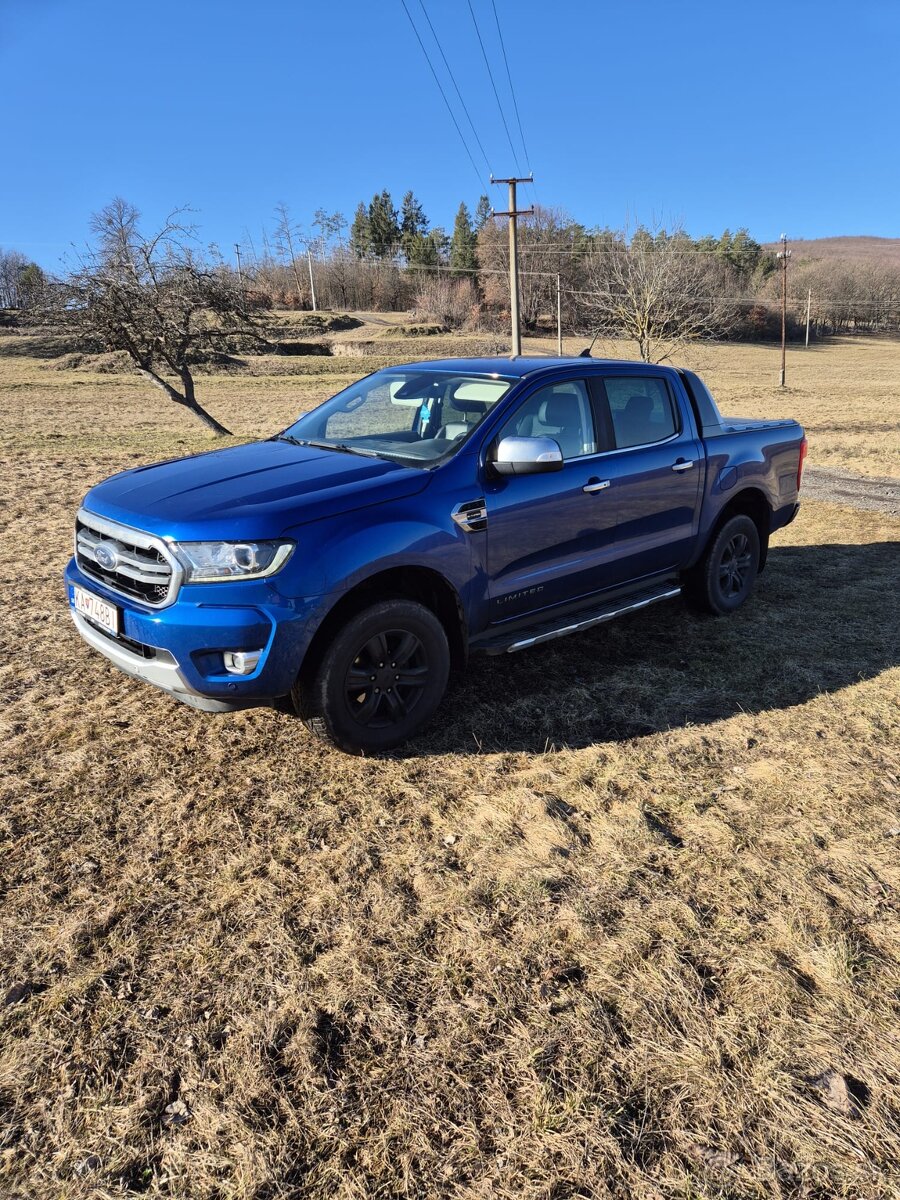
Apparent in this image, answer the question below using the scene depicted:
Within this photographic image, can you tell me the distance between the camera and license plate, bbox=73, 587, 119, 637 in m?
3.41

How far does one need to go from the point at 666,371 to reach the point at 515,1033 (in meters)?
4.14

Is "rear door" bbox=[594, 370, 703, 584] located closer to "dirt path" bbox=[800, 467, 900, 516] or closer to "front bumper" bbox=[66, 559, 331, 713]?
"front bumper" bbox=[66, 559, 331, 713]

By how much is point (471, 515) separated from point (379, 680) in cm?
90

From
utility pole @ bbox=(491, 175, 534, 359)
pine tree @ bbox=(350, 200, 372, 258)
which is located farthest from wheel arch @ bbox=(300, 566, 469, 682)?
pine tree @ bbox=(350, 200, 372, 258)

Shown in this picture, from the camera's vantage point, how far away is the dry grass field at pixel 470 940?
190 cm

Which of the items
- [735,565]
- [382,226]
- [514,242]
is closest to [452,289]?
[382,226]

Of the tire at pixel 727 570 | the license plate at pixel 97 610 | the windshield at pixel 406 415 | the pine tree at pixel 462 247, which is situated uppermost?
the pine tree at pixel 462 247

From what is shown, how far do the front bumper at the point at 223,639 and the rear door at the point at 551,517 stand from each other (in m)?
1.08

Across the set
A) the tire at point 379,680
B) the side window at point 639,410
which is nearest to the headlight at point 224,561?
the tire at point 379,680

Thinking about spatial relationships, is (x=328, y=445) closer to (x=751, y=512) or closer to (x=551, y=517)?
(x=551, y=517)

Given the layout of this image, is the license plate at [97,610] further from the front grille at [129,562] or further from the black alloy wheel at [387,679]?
the black alloy wheel at [387,679]

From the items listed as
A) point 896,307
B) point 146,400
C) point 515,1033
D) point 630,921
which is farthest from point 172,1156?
point 896,307

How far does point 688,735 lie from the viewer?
3959mm

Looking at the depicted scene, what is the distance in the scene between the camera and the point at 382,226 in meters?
114
